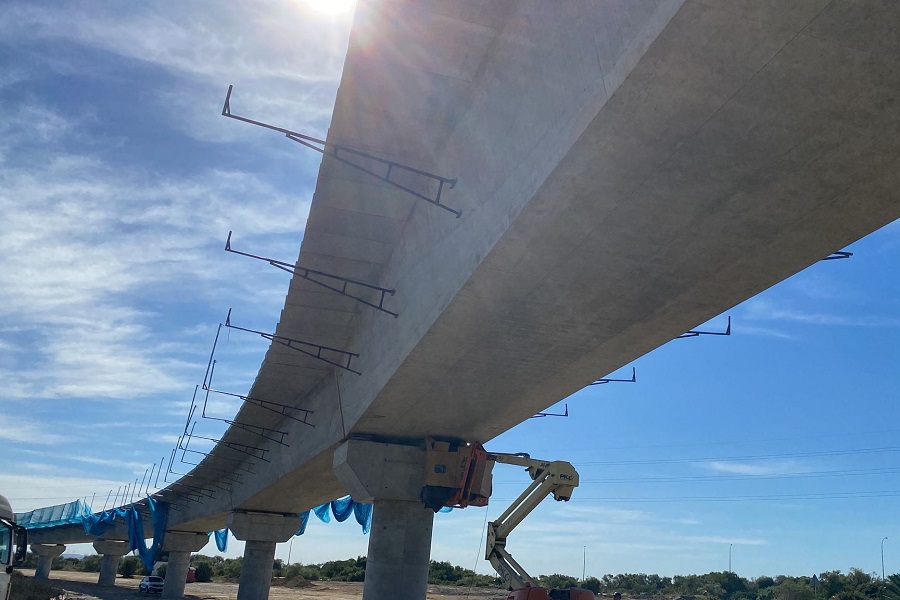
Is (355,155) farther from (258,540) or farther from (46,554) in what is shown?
(46,554)

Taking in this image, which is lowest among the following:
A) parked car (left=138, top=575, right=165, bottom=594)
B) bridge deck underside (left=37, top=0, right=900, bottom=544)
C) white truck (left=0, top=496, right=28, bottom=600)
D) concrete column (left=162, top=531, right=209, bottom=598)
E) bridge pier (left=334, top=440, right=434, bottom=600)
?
parked car (left=138, top=575, right=165, bottom=594)

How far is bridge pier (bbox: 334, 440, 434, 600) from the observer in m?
18.6

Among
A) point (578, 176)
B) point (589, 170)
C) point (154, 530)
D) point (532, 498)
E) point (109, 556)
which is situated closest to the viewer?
point (589, 170)

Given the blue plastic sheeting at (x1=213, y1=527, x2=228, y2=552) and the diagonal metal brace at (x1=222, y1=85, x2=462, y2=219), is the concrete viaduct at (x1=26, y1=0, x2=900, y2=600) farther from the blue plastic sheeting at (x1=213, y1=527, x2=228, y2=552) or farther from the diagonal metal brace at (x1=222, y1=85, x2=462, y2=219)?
the blue plastic sheeting at (x1=213, y1=527, x2=228, y2=552)

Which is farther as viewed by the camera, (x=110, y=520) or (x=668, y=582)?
(x=668, y=582)

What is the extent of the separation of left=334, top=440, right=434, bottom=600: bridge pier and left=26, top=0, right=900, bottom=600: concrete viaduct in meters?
2.10

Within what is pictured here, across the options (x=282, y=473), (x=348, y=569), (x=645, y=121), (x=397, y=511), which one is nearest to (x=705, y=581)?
(x=348, y=569)

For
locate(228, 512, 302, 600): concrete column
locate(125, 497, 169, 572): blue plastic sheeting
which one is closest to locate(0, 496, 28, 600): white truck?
locate(228, 512, 302, 600): concrete column

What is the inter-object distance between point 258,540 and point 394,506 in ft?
63.5

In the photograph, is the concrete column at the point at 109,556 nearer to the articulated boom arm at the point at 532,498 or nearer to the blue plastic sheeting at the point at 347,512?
the blue plastic sheeting at the point at 347,512

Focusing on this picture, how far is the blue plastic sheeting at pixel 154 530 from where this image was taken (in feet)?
162

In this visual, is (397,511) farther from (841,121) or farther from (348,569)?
(348,569)

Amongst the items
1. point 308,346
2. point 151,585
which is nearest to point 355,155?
point 308,346

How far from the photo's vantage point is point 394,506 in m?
19.1
